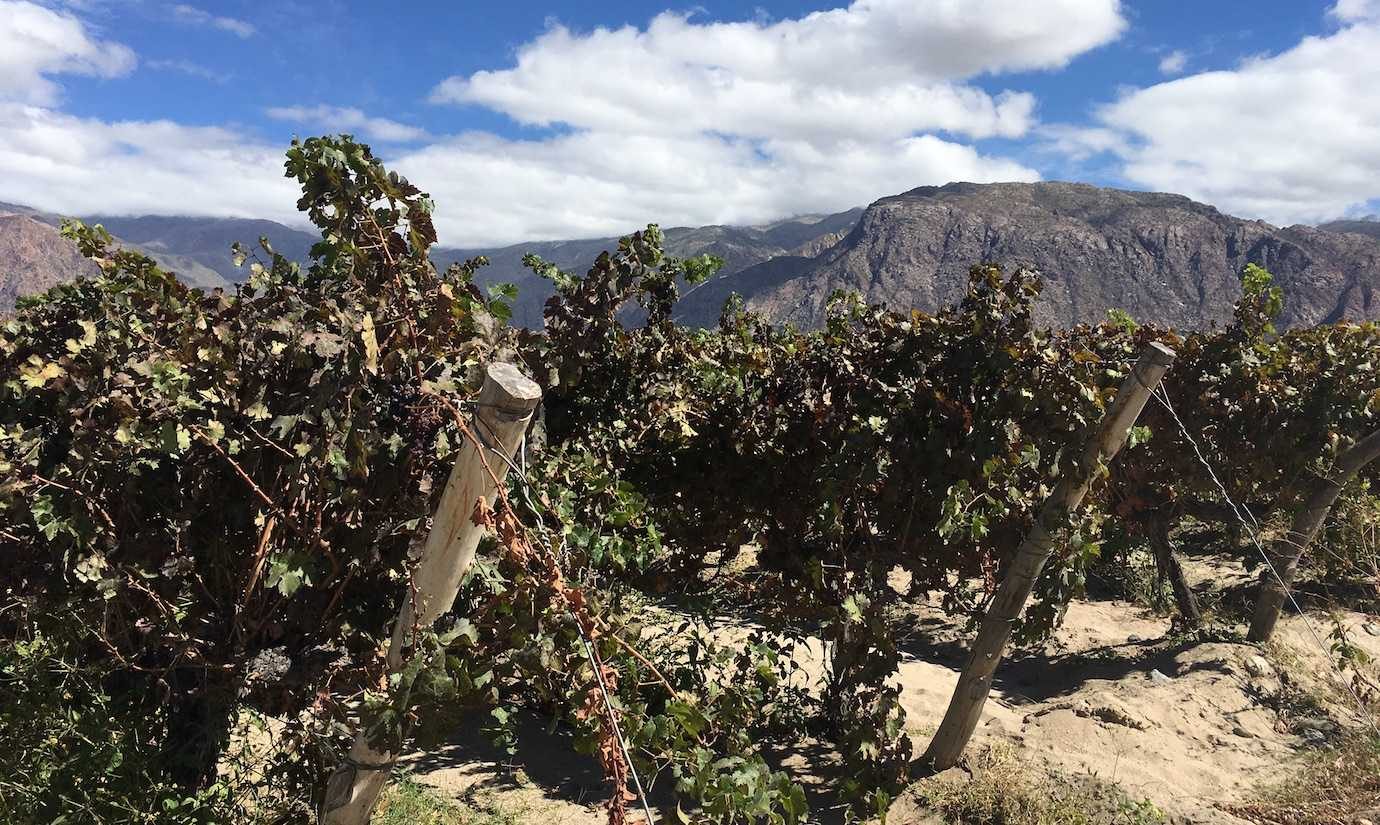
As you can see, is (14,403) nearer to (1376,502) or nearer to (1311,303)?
(1376,502)

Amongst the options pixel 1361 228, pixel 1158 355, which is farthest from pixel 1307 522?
pixel 1361 228

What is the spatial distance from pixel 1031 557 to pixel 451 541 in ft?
11.5

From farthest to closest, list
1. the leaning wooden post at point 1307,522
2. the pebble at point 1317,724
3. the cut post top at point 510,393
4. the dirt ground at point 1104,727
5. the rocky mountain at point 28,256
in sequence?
the rocky mountain at point 28,256 < the leaning wooden post at point 1307,522 < the pebble at point 1317,724 < the dirt ground at point 1104,727 < the cut post top at point 510,393

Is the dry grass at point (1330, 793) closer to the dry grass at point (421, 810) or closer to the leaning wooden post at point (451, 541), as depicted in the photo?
the dry grass at point (421, 810)

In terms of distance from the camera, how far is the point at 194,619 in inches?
110

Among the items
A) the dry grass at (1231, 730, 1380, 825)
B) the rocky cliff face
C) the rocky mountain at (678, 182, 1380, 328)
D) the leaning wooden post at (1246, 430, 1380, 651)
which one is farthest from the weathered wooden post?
the rocky cliff face

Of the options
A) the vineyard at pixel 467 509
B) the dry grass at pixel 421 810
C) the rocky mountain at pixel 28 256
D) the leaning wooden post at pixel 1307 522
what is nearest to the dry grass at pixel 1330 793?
the vineyard at pixel 467 509

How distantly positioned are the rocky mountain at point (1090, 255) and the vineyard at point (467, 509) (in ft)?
225

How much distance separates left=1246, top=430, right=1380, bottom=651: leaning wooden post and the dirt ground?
278 millimetres

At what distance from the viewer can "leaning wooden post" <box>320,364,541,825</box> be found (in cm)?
179

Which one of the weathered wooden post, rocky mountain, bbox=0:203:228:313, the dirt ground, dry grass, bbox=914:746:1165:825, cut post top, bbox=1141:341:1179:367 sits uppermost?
rocky mountain, bbox=0:203:228:313

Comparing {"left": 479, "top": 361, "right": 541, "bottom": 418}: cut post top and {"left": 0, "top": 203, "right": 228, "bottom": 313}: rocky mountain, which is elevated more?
{"left": 0, "top": 203, "right": 228, "bottom": 313}: rocky mountain

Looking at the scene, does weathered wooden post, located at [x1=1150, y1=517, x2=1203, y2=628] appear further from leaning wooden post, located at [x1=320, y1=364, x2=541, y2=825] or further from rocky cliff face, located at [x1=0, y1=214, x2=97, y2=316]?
rocky cliff face, located at [x1=0, y1=214, x2=97, y2=316]

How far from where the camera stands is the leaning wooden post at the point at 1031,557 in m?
3.87
